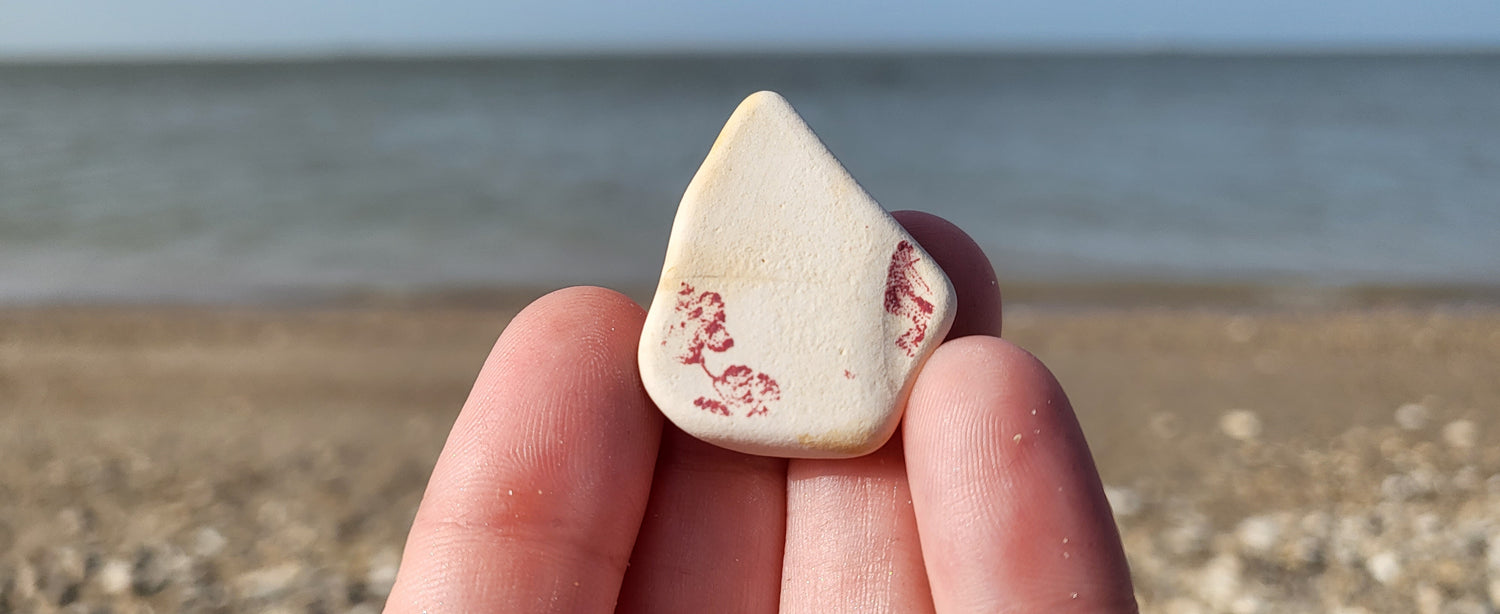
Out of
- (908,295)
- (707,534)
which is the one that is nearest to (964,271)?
(908,295)

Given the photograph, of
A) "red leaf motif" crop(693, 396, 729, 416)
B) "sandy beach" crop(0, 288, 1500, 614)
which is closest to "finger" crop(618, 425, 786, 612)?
"red leaf motif" crop(693, 396, 729, 416)

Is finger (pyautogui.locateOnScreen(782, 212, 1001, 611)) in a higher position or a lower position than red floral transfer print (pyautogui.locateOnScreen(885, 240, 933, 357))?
lower

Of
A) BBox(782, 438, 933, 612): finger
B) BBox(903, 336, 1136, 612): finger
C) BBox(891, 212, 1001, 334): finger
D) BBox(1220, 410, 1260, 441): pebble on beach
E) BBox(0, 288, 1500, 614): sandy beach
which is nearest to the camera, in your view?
BBox(903, 336, 1136, 612): finger

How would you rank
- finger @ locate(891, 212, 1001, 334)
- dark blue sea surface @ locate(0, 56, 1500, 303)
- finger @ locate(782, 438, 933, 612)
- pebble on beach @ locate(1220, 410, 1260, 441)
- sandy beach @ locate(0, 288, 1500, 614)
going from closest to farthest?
1. finger @ locate(782, 438, 933, 612)
2. finger @ locate(891, 212, 1001, 334)
3. sandy beach @ locate(0, 288, 1500, 614)
4. pebble on beach @ locate(1220, 410, 1260, 441)
5. dark blue sea surface @ locate(0, 56, 1500, 303)

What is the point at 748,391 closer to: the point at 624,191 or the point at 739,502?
the point at 739,502

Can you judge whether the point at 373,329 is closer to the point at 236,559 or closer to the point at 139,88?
the point at 236,559

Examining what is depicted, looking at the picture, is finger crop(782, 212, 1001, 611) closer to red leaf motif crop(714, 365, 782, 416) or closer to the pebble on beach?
red leaf motif crop(714, 365, 782, 416)

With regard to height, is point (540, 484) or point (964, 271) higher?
point (964, 271)
